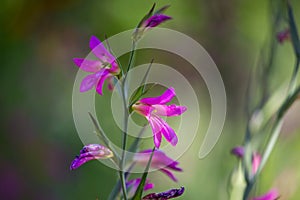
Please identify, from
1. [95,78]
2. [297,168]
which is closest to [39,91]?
[297,168]

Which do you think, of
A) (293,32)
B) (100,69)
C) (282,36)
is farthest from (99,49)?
(282,36)

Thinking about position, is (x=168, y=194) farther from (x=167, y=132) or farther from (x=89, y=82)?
(x=89, y=82)

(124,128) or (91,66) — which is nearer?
(124,128)

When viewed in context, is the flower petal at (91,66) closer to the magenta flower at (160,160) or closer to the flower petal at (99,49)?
the flower petal at (99,49)

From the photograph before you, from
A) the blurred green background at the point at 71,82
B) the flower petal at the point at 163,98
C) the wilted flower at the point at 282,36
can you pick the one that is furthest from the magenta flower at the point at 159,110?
the blurred green background at the point at 71,82

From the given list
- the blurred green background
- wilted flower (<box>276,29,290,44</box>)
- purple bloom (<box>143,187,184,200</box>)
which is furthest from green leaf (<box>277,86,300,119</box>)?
the blurred green background

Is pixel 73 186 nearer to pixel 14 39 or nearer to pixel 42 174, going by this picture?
pixel 42 174
